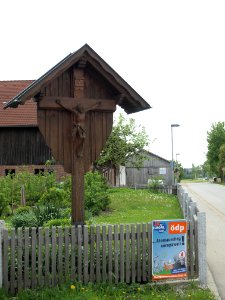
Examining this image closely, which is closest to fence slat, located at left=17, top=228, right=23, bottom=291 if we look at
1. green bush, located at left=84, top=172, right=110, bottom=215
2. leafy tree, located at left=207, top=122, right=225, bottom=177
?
green bush, located at left=84, top=172, right=110, bottom=215

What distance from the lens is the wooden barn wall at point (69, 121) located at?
7.58m

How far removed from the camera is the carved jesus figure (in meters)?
7.57

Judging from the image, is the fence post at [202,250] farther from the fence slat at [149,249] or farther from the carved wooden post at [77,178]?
the carved wooden post at [77,178]

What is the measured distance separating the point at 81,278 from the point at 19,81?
30085mm

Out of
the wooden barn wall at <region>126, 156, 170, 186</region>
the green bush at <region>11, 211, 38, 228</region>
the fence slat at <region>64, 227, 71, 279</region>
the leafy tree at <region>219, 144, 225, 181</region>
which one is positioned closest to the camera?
the fence slat at <region>64, 227, 71, 279</region>

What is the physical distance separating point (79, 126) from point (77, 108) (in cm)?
32

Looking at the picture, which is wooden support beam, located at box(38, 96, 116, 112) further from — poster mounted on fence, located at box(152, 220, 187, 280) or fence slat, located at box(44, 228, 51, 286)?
poster mounted on fence, located at box(152, 220, 187, 280)

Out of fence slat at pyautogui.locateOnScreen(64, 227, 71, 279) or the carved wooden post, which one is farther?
the carved wooden post

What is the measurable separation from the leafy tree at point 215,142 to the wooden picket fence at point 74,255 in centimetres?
7832

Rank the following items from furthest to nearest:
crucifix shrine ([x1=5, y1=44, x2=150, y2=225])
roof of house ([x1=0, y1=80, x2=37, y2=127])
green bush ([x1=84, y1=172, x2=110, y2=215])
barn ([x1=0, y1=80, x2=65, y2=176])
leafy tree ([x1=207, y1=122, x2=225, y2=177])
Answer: leafy tree ([x1=207, y1=122, x2=225, y2=177]) → barn ([x1=0, y1=80, x2=65, y2=176]) → roof of house ([x1=0, y1=80, x2=37, y2=127]) → green bush ([x1=84, y1=172, x2=110, y2=215]) → crucifix shrine ([x1=5, y1=44, x2=150, y2=225])

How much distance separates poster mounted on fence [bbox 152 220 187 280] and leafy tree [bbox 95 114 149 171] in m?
31.0

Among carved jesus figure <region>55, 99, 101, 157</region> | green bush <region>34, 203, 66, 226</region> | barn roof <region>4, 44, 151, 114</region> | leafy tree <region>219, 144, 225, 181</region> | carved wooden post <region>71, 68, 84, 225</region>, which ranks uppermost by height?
leafy tree <region>219, 144, 225, 181</region>

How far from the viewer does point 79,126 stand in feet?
24.9

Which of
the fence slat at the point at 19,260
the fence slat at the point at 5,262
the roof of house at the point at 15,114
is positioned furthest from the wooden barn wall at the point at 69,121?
the roof of house at the point at 15,114
